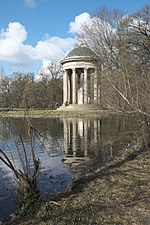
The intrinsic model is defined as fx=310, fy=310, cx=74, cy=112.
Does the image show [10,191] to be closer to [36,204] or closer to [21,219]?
[36,204]

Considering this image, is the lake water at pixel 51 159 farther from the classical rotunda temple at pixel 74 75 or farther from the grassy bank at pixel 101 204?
the classical rotunda temple at pixel 74 75

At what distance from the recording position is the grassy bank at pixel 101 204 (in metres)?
5.55

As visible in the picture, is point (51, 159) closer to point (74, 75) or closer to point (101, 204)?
point (101, 204)

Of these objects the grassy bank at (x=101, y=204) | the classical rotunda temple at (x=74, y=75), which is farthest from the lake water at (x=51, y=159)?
the classical rotunda temple at (x=74, y=75)

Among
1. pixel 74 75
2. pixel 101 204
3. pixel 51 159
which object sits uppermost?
pixel 74 75

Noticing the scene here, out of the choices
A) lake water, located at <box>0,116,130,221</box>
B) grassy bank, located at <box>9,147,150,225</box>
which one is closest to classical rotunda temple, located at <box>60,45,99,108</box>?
lake water, located at <box>0,116,130,221</box>

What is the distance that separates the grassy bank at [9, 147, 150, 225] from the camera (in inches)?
219

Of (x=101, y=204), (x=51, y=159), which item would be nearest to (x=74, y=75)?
(x=51, y=159)

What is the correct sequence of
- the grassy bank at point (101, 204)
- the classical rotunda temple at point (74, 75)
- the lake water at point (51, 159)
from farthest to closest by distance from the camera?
the classical rotunda temple at point (74, 75) < the lake water at point (51, 159) < the grassy bank at point (101, 204)

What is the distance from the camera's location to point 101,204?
253 inches

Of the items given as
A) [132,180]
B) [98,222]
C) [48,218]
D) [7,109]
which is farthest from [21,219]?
[132,180]

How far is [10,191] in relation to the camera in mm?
9055

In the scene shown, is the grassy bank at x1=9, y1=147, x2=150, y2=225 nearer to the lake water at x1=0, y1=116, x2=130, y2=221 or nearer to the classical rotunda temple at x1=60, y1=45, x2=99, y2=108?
the lake water at x1=0, y1=116, x2=130, y2=221

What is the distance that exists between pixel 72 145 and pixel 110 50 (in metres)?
11.1
